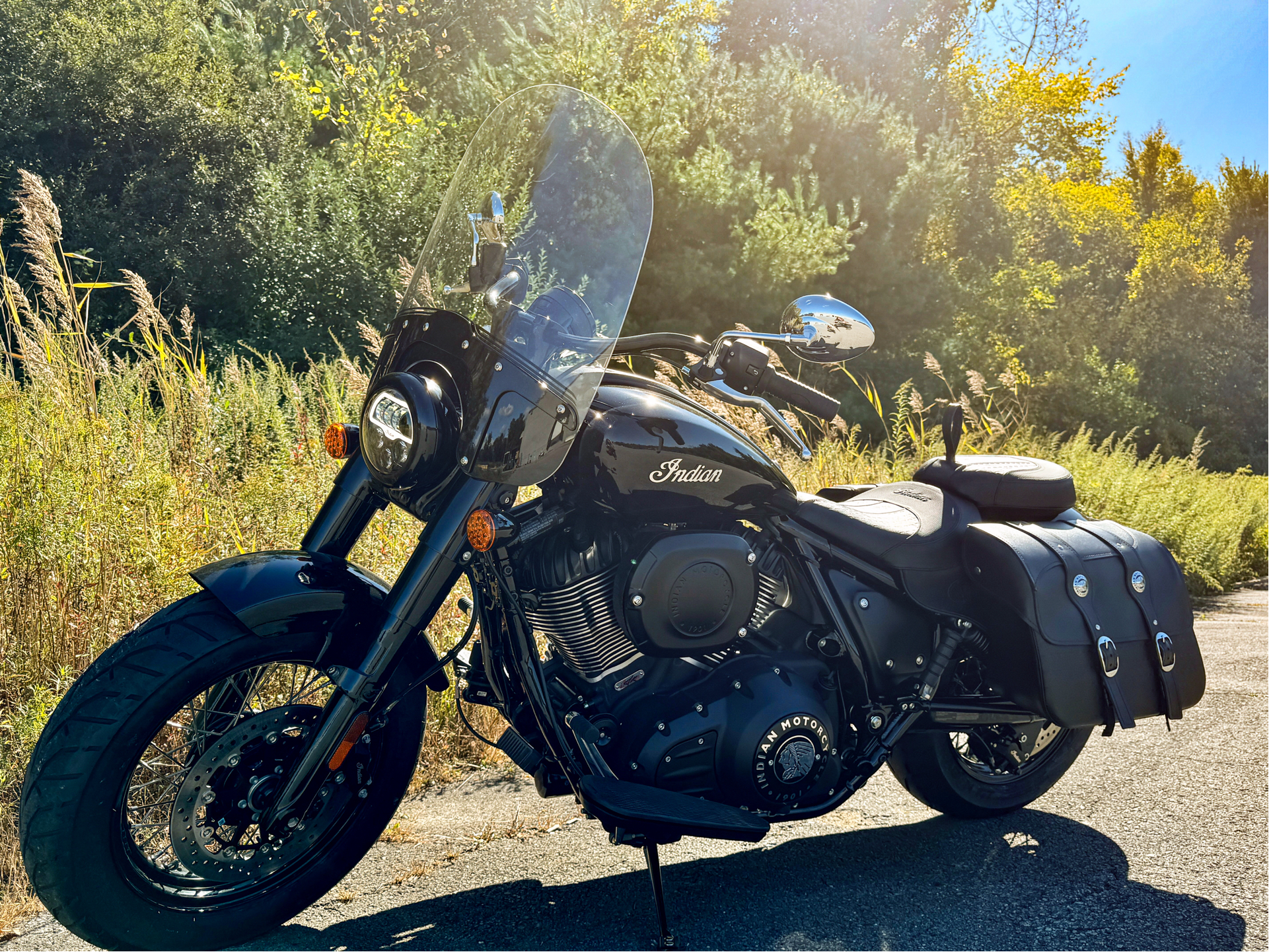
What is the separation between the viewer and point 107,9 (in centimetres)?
1381

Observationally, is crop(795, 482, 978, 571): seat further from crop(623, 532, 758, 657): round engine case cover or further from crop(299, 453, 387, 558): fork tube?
crop(299, 453, 387, 558): fork tube

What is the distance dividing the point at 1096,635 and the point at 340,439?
2.06 meters

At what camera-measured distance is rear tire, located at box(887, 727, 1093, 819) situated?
2.92 m

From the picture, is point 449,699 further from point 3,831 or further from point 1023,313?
point 1023,313

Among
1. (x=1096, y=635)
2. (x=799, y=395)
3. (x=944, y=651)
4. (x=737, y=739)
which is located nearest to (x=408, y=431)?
(x=799, y=395)

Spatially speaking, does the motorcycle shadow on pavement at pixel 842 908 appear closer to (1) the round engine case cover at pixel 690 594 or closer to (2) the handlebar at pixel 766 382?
(1) the round engine case cover at pixel 690 594

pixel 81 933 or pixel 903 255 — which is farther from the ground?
pixel 903 255

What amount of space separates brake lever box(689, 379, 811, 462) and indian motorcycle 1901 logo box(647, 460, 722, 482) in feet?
0.59

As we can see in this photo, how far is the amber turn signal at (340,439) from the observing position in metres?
2.29

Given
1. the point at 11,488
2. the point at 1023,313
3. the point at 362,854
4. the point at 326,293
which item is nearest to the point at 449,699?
the point at 362,854

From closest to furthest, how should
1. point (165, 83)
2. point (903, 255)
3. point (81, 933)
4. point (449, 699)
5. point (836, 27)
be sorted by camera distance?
point (81, 933) < point (449, 699) < point (165, 83) < point (903, 255) < point (836, 27)

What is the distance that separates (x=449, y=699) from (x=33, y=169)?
12.4m

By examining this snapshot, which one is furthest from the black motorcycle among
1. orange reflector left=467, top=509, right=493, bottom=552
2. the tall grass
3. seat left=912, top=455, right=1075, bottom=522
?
the tall grass

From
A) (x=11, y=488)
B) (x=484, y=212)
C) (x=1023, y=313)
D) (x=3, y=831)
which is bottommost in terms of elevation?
(x=3, y=831)
